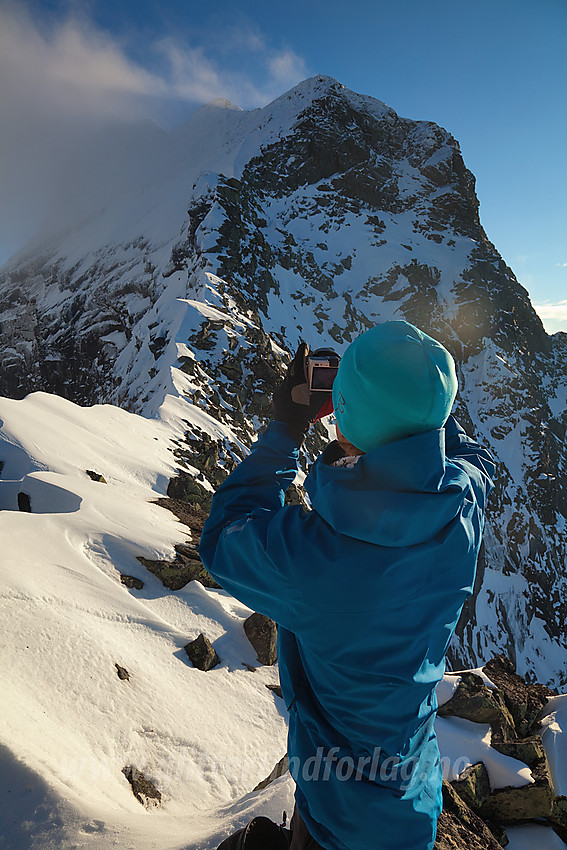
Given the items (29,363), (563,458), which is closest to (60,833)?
(29,363)

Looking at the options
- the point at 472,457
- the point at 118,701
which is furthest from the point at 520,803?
the point at 472,457

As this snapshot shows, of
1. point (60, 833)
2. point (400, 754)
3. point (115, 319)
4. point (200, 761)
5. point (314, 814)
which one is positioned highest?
point (115, 319)

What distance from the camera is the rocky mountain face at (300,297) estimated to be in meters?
20.8

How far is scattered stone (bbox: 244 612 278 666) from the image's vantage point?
5608mm

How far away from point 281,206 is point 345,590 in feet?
170

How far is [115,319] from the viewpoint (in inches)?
1291

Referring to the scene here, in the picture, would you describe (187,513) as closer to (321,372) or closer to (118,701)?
(118,701)

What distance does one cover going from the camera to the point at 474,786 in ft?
10.5

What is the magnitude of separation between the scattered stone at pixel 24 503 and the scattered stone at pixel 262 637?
362 centimetres

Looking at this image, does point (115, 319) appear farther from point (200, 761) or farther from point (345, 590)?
point (345, 590)

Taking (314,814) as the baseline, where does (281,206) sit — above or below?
above

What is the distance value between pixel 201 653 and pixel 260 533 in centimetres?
448

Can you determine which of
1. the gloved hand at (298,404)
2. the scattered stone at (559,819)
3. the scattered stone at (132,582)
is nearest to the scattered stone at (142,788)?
the scattered stone at (132,582)

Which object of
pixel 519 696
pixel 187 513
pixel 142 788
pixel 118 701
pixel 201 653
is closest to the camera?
pixel 142 788
